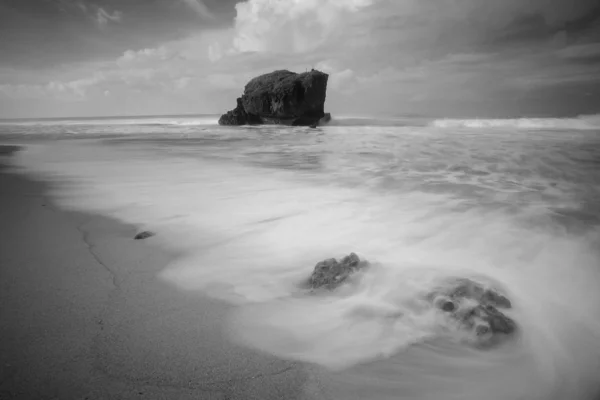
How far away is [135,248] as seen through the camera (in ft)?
10.6

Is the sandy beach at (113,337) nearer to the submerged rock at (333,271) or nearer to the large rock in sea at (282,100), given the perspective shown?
the submerged rock at (333,271)

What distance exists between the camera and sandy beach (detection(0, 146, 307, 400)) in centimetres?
156

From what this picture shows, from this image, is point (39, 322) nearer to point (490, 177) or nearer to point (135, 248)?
point (135, 248)

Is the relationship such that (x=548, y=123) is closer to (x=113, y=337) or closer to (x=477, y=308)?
(x=477, y=308)

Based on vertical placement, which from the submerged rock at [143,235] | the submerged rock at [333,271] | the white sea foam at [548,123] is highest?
the white sea foam at [548,123]

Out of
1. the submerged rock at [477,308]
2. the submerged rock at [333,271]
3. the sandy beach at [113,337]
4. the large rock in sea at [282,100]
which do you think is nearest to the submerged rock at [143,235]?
the sandy beach at [113,337]

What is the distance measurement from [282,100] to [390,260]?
31600 millimetres

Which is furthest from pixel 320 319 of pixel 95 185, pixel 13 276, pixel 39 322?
pixel 95 185

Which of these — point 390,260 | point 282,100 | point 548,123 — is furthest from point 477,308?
point 282,100

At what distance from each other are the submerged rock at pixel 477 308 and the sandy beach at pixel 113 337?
1.13 m

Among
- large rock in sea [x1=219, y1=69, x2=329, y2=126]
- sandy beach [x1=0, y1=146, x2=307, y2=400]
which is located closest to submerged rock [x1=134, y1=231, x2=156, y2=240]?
sandy beach [x1=0, y1=146, x2=307, y2=400]

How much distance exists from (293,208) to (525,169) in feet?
21.9

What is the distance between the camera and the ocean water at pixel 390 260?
1785 millimetres

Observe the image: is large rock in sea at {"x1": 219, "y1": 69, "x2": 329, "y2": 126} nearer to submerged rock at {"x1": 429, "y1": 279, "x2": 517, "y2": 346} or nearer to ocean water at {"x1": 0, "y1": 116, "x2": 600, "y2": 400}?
ocean water at {"x1": 0, "y1": 116, "x2": 600, "y2": 400}
